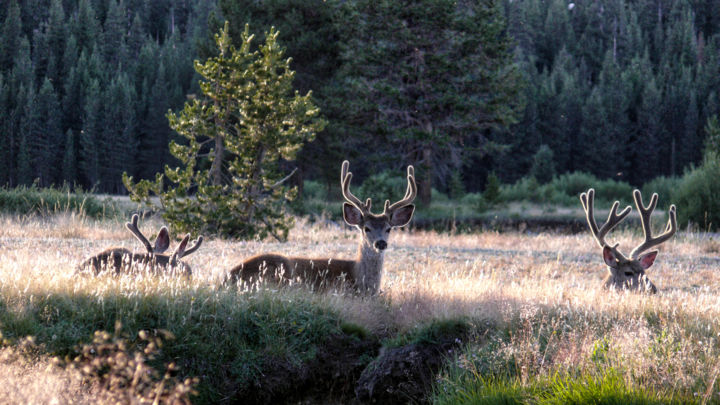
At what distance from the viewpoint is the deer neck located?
8.71 metres

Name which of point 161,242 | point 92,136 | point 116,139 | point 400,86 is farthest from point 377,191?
point 92,136

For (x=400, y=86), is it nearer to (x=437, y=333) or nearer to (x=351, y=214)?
(x=351, y=214)

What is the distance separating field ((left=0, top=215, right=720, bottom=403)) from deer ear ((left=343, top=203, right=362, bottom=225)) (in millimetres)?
926

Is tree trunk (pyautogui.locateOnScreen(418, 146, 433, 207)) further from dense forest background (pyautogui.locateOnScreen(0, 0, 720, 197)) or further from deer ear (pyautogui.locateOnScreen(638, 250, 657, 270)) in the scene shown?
deer ear (pyautogui.locateOnScreen(638, 250, 657, 270))

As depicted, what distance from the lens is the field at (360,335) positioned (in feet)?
18.4

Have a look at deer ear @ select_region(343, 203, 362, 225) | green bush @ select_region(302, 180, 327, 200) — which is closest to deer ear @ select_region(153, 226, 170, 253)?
deer ear @ select_region(343, 203, 362, 225)

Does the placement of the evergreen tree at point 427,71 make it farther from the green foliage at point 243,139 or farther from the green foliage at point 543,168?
the green foliage at point 543,168

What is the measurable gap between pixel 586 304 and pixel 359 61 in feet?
84.1

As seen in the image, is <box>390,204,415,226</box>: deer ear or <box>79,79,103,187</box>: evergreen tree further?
<box>79,79,103,187</box>: evergreen tree

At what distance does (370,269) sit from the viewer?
28.6 ft

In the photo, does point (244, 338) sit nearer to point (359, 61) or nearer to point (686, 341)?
point (686, 341)

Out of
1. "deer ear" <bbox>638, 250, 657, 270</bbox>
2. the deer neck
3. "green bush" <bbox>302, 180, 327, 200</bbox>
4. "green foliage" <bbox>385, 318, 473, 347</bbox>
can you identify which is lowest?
"green bush" <bbox>302, 180, 327, 200</bbox>

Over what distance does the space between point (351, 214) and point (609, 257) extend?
3257mm

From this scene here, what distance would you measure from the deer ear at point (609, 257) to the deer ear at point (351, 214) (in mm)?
3039
